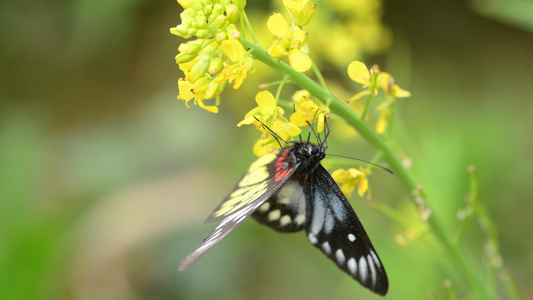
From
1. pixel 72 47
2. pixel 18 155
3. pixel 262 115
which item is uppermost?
pixel 72 47

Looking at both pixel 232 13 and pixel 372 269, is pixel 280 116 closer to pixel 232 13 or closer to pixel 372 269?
pixel 232 13

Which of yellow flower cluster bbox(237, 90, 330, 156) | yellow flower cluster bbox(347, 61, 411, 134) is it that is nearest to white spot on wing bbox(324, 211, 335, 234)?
yellow flower cluster bbox(237, 90, 330, 156)

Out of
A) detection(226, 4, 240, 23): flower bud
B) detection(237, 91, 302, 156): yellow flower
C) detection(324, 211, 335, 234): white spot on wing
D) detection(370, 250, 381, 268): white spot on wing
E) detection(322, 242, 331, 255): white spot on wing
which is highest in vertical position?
Result: detection(226, 4, 240, 23): flower bud

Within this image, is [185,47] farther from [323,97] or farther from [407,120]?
[407,120]

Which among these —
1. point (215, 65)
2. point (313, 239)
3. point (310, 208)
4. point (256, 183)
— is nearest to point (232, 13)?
point (215, 65)

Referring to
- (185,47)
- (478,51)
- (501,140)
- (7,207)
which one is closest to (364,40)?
(501,140)

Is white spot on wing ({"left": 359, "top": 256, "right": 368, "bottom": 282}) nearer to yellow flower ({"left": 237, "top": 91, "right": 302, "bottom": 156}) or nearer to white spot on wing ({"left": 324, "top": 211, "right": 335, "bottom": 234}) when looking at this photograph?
white spot on wing ({"left": 324, "top": 211, "right": 335, "bottom": 234})

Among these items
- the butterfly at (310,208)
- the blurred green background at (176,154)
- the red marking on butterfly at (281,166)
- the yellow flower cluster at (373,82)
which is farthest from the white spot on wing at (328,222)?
the blurred green background at (176,154)
